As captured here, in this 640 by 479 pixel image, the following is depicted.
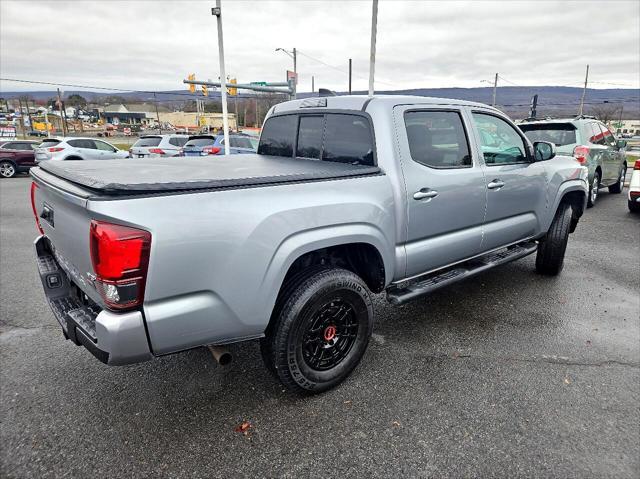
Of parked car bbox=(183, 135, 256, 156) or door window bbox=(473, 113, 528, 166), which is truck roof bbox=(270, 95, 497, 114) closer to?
door window bbox=(473, 113, 528, 166)

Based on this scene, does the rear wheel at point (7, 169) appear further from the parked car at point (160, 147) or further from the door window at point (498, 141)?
the door window at point (498, 141)

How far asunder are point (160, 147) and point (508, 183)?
15084mm

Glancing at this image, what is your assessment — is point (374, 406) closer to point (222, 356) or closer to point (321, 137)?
point (222, 356)

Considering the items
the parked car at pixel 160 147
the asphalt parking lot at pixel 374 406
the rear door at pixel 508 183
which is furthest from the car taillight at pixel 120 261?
the parked car at pixel 160 147

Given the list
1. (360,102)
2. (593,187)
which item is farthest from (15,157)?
(593,187)

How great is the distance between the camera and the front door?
120 inches

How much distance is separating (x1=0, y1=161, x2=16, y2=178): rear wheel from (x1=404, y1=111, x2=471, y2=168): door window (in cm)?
1877

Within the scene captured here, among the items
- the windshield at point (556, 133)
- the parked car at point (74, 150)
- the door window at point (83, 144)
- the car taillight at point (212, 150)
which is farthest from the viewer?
the door window at point (83, 144)

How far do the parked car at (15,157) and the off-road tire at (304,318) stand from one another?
18.5 meters

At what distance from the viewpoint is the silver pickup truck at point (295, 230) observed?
1919 mm

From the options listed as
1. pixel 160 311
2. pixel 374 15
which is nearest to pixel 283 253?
pixel 160 311

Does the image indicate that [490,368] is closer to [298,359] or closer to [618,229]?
[298,359]

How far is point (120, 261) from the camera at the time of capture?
1.83 m

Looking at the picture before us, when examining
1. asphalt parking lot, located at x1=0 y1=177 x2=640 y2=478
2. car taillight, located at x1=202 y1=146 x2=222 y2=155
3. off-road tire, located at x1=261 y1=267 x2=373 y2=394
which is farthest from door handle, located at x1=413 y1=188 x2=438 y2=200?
car taillight, located at x1=202 y1=146 x2=222 y2=155
